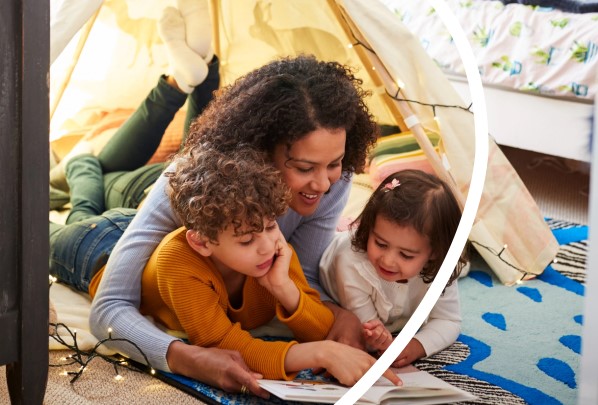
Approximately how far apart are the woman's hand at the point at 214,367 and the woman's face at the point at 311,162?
31cm

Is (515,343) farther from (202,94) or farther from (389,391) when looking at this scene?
(202,94)

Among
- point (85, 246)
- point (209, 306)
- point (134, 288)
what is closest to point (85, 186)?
point (85, 246)

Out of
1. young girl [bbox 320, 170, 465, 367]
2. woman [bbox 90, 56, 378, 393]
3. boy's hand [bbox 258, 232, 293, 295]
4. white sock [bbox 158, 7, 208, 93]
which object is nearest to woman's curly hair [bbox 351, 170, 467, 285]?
young girl [bbox 320, 170, 465, 367]

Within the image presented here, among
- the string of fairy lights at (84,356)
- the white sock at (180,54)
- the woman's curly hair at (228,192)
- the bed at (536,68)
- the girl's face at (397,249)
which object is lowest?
the string of fairy lights at (84,356)

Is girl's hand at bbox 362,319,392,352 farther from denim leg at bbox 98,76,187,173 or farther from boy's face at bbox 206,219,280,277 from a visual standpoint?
denim leg at bbox 98,76,187,173

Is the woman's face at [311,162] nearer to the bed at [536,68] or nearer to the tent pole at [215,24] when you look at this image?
the tent pole at [215,24]

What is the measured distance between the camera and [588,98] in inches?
99.6

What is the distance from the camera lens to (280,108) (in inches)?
56.6

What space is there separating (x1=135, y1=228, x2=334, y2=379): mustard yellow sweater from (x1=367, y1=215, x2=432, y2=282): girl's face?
15 centimetres

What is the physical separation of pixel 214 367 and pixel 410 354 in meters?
0.37

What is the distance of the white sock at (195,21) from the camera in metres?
1.87

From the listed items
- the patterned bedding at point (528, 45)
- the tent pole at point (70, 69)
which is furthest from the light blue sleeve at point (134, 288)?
the patterned bedding at point (528, 45)

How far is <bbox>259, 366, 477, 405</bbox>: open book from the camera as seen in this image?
4.28ft

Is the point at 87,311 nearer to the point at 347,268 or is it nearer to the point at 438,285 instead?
the point at 347,268
